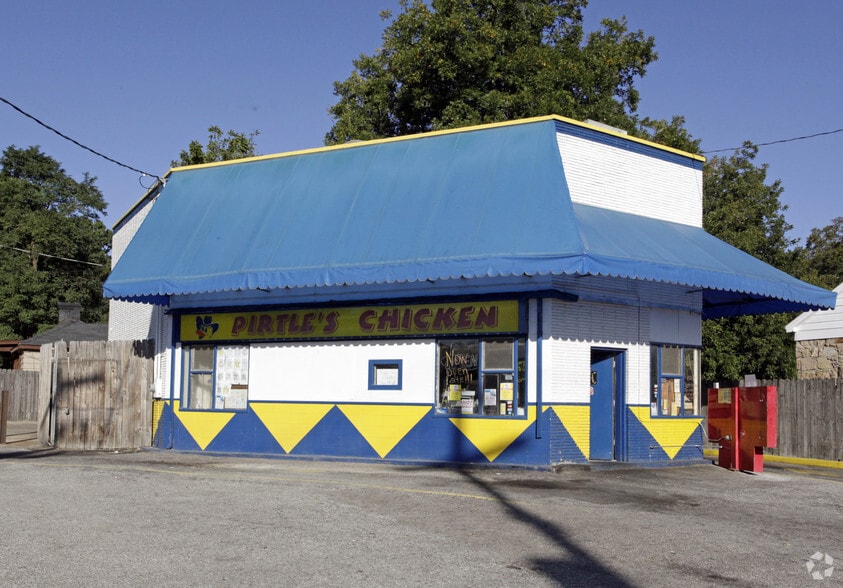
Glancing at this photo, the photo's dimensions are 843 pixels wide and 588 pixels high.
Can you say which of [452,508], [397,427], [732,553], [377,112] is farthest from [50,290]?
[732,553]

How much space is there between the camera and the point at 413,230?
17.1 metres

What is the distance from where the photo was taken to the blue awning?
1580 cm

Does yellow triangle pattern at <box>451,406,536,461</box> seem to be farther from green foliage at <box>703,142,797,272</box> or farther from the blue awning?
green foliage at <box>703,142,797,272</box>

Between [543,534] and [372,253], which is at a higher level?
[372,253]

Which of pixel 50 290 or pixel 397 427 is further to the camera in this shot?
pixel 50 290

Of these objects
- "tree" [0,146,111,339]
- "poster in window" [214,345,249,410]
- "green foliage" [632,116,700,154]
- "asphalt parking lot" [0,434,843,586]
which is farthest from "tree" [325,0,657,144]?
"tree" [0,146,111,339]

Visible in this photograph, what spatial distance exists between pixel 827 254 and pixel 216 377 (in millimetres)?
49380

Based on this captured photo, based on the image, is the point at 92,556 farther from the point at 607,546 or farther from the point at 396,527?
the point at 607,546

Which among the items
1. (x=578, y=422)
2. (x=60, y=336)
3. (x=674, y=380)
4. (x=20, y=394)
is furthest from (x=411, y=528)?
(x=60, y=336)

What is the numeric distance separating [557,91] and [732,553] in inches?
935

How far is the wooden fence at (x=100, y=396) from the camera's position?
21.2 m

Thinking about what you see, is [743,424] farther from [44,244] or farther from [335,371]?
[44,244]

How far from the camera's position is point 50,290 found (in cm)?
5578

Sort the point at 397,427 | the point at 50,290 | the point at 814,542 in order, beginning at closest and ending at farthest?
the point at 814,542
the point at 397,427
the point at 50,290
